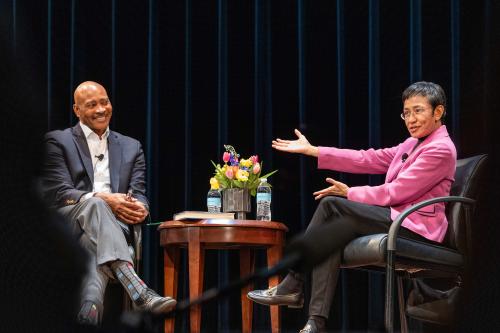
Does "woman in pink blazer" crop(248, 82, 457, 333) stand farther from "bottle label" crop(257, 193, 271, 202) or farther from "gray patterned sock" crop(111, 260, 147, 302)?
"bottle label" crop(257, 193, 271, 202)

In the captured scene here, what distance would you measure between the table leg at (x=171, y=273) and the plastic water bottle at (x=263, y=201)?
44 cm

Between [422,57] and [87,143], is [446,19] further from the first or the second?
[87,143]

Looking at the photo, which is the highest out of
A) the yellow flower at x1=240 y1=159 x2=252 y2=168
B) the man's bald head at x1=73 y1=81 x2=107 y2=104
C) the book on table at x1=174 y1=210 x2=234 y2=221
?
the man's bald head at x1=73 y1=81 x2=107 y2=104

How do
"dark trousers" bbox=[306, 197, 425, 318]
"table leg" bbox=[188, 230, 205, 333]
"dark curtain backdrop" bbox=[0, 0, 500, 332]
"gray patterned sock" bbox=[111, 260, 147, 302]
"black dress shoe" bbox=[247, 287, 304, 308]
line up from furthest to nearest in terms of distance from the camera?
1. "dark curtain backdrop" bbox=[0, 0, 500, 332]
2. "table leg" bbox=[188, 230, 205, 333]
3. "gray patterned sock" bbox=[111, 260, 147, 302]
4. "black dress shoe" bbox=[247, 287, 304, 308]
5. "dark trousers" bbox=[306, 197, 425, 318]

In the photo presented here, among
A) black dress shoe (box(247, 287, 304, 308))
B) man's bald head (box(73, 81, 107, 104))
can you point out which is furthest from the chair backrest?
man's bald head (box(73, 81, 107, 104))

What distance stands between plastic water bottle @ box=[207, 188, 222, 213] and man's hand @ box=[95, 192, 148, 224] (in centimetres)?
47

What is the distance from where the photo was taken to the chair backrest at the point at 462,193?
2676 millimetres

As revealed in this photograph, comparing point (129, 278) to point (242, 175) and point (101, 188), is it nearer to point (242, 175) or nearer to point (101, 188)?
point (101, 188)

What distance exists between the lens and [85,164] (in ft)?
11.0

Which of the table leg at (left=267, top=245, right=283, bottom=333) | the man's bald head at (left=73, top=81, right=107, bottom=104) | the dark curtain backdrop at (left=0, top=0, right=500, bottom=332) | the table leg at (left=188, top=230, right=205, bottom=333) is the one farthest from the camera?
the dark curtain backdrop at (left=0, top=0, right=500, bottom=332)

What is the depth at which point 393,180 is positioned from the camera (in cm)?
291

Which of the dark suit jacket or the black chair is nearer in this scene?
the black chair

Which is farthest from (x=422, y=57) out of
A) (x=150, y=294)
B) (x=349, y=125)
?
(x=150, y=294)

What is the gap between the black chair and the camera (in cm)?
244
